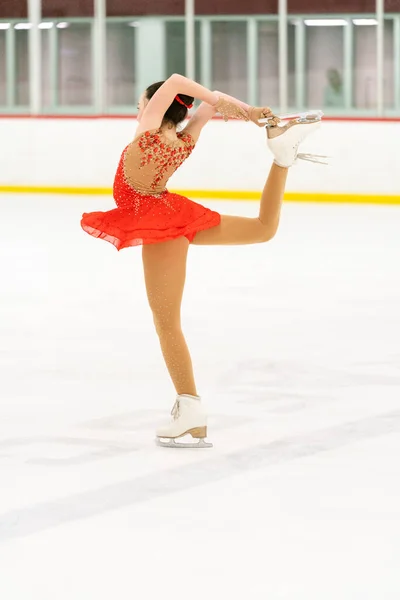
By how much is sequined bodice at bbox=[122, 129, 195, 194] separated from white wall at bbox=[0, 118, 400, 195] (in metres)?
8.56

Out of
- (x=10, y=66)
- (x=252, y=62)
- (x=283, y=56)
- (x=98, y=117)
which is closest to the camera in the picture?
(x=98, y=117)

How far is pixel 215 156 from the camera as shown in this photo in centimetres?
1270

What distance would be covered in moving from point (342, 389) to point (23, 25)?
10.5 m

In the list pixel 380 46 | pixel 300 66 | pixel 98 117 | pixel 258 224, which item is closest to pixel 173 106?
pixel 258 224

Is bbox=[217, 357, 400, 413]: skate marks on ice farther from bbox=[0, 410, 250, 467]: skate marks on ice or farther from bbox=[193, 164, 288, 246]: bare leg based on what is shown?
bbox=[193, 164, 288, 246]: bare leg

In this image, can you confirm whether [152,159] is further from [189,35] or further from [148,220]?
[189,35]

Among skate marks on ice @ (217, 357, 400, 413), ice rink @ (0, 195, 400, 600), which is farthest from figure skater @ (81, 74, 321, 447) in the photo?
skate marks on ice @ (217, 357, 400, 413)

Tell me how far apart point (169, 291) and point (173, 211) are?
0.22 m

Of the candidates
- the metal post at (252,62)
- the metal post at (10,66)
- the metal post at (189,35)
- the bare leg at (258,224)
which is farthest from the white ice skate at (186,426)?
the metal post at (10,66)

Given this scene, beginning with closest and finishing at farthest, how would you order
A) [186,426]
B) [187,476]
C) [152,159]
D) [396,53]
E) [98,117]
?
[187,476] → [152,159] → [186,426] → [98,117] → [396,53]

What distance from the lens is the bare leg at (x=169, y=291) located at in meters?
3.83

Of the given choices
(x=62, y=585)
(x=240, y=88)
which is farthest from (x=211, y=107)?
(x=240, y=88)

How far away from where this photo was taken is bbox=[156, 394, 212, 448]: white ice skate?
392 cm

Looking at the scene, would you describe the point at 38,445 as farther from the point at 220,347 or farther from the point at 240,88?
the point at 240,88
